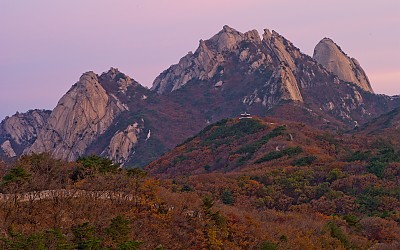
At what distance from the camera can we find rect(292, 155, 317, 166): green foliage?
53.3 meters

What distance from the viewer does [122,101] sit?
136 meters

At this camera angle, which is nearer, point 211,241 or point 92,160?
point 211,241

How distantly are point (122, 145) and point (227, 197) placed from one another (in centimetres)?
7349

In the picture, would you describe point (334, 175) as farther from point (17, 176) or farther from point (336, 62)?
point (336, 62)

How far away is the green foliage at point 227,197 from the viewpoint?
40825 millimetres

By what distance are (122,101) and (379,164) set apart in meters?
94.6

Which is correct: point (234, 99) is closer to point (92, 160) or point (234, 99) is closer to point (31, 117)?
point (31, 117)

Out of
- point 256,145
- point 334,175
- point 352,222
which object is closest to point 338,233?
point 352,222

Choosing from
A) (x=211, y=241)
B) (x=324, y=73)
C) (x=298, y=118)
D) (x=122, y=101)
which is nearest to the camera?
(x=211, y=241)

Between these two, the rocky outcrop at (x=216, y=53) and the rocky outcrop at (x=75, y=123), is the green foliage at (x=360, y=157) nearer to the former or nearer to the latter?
the rocky outcrop at (x=75, y=123)

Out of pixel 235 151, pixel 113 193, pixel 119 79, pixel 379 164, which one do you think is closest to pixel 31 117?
pixel 119 79

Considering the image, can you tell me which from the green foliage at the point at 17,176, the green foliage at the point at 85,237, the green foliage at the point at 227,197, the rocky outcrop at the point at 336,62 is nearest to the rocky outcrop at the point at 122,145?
the green foliage at the point at 227,197

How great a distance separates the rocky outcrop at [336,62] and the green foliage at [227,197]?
12299 cm

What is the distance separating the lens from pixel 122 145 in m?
113
